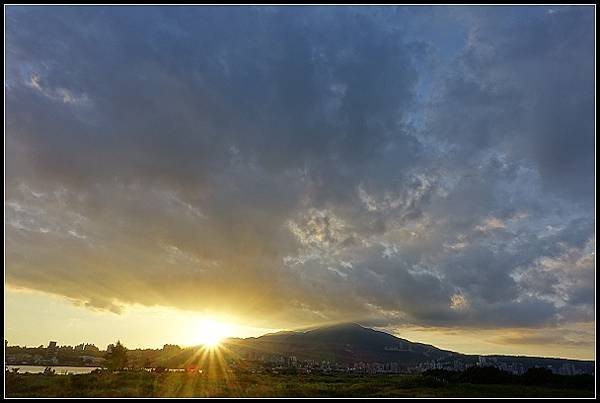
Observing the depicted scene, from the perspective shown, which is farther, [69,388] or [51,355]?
[51,355]

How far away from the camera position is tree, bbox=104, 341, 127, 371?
324ft

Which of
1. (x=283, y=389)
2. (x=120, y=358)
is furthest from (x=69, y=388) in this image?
(x=120, y=358)

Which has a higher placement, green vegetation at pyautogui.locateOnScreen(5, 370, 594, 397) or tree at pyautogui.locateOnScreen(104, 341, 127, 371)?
tree at pyautogui.locateOnScreen(104, 341, 127, 371)

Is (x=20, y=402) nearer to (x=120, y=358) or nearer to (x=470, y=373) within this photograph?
(x=120, y=358)

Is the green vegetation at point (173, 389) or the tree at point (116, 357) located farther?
the tree at point (116, 357)

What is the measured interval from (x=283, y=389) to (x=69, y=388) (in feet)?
99.2

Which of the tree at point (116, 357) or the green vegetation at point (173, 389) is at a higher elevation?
the tree at point (116, 357)

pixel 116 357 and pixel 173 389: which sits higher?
pixel 116 357

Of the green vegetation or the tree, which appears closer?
the green vegetation

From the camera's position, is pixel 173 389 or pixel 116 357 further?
pixel 116 357

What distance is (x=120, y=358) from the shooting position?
10094 centimetres

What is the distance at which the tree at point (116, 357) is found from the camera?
98875 millimetres

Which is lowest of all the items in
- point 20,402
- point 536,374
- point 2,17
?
point 20,402

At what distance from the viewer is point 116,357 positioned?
3959 inches
